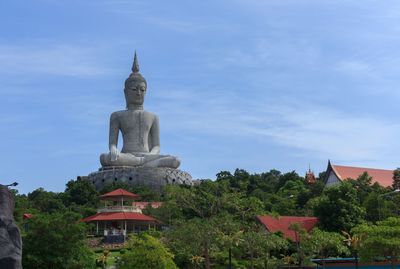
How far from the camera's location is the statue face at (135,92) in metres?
62.0

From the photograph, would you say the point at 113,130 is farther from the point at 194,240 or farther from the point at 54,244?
the point at 54,244

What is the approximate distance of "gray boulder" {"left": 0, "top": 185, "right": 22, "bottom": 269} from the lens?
38.2 ft

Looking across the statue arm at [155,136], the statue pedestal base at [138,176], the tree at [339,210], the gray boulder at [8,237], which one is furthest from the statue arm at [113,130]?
the gray boulder at [8,237]

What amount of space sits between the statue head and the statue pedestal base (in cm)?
655

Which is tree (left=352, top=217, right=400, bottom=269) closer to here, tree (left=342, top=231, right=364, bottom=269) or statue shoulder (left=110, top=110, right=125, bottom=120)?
tree (left=342, top=231, right=364, bottom=269)

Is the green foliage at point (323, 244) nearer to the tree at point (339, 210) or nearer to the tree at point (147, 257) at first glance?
the tree at point (339, 210)

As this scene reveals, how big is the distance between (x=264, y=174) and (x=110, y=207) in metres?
47.6

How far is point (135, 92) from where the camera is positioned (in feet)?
204

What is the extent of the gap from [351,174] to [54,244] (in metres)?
40.0

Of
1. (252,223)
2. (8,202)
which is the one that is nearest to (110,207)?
(252,223)

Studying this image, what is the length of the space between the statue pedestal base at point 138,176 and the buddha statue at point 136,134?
2.70 ft

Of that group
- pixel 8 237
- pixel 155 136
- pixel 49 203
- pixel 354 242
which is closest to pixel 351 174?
pixel 155 136

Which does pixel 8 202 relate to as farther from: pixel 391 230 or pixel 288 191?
pixel 288 191

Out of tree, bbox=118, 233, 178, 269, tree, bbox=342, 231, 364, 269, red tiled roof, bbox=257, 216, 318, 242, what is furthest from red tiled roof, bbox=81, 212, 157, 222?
tree, bbox=118, 233, 178, 269
